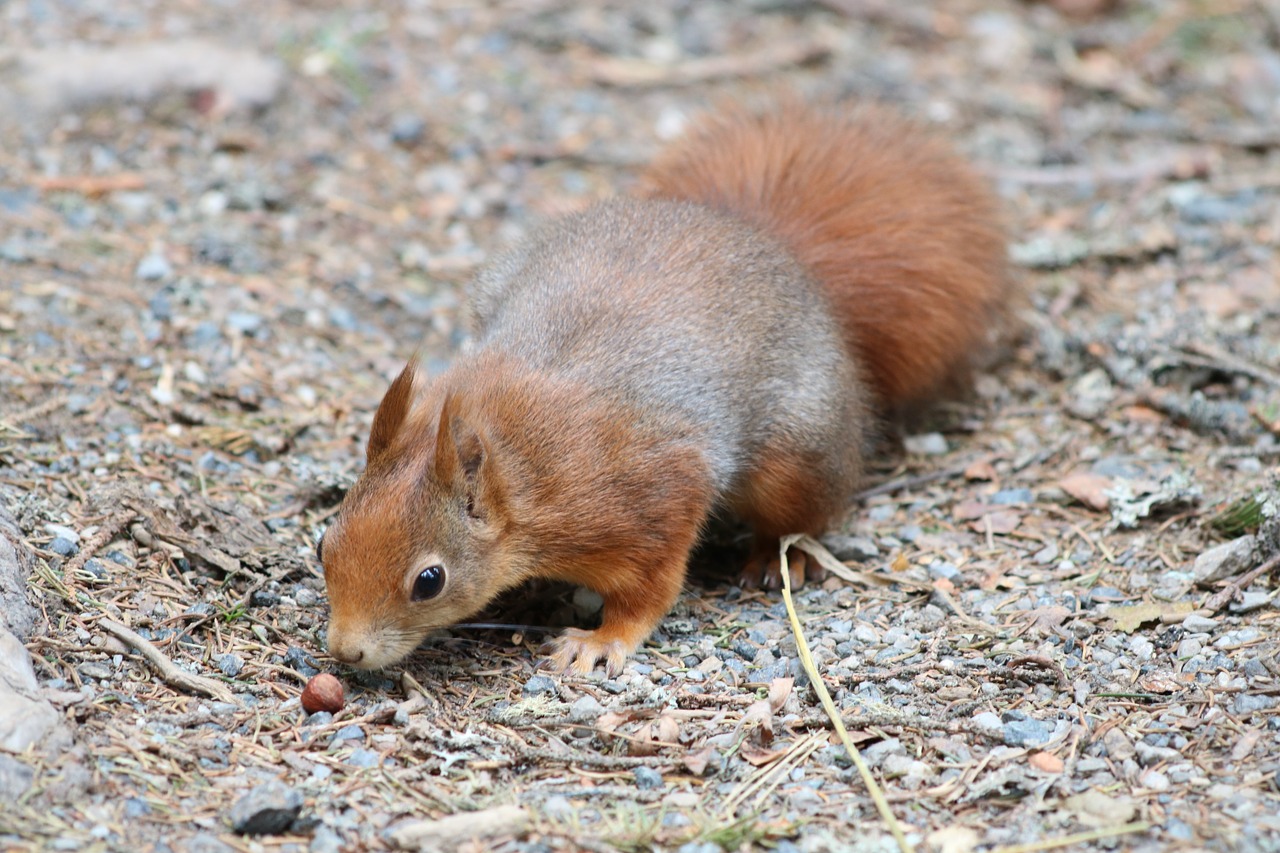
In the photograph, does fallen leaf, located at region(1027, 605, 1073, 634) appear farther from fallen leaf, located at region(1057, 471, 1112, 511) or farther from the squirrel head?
the squirrel head

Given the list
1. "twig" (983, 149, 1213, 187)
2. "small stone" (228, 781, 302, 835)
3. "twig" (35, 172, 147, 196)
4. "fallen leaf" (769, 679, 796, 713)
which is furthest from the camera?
"twig" (983, 149, 1213, 187)

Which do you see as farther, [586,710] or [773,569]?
[773,569]

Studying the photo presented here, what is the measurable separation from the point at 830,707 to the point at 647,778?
553 mm

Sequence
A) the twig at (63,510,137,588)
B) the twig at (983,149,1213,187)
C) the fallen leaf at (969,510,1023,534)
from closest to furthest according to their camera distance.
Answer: the twig at (63,510,137,588) → the fallen leaf at (969,510,1023,534) → the twig at (983,149,1213,187)

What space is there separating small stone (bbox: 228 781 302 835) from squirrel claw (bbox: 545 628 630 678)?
1087 mm

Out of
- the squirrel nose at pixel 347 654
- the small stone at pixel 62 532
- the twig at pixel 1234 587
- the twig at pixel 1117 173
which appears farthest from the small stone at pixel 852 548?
the twig at pixel 1117 173

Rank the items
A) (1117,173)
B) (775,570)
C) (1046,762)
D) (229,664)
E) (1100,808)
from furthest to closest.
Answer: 1. (1117,173)
2. (775,570)
3. (229,664)
4. (1046,762)
5. (1100,808)

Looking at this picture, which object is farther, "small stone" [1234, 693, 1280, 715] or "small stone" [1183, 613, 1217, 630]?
"small stone" [1183, 613, 1217, 630]

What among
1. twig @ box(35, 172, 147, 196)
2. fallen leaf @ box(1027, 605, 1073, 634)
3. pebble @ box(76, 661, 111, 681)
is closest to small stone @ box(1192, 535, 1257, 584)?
fallen leaf @ box(1027, 605, 1073, 634)

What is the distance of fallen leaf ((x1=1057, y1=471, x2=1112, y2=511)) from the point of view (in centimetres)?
461

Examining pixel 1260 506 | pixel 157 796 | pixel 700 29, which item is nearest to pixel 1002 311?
pixel 1260 506

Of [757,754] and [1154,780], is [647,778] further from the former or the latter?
[1154,780]

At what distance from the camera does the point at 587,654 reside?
396 centimetres

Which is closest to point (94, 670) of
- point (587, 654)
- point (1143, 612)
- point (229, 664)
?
point (229, 664)
